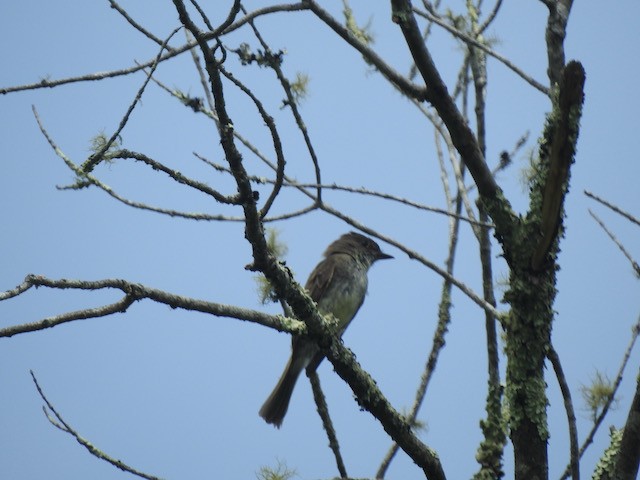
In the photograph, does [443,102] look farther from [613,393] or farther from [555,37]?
[613,393]

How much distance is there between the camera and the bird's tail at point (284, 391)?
6809 mm

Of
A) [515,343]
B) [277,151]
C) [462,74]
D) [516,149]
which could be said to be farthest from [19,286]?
[462,74]

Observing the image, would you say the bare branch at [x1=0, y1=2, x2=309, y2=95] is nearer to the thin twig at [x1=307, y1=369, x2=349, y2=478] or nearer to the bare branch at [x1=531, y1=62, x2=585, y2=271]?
the bare branch at [x1=531, y1=62, x2=585, y2=271]

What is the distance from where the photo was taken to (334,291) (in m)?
7.75

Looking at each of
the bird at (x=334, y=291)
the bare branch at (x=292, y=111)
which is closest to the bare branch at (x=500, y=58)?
the bare branch at (x=292, y=111)

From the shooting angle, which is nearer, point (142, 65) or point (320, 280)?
point (142, 65)

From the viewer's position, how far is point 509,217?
131 inches

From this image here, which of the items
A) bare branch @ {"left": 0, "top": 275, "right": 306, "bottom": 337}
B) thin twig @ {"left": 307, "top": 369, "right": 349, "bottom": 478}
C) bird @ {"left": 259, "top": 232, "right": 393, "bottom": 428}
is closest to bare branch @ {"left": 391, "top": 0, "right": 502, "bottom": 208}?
bare branch @ {"left": 0, "top": 275, "right": 306, "bottom": 337}

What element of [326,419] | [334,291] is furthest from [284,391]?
[326,419]

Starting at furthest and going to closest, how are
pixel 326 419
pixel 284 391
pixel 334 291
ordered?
pixel 334 291, pixel 284 391, pixel 326 419

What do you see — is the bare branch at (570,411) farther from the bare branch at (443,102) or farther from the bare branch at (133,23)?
the bare branch at (133,23)

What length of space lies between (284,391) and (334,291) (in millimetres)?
1209

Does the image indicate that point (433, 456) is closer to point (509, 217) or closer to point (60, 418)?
point (509, 217)

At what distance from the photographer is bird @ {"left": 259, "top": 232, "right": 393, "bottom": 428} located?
6.86m
